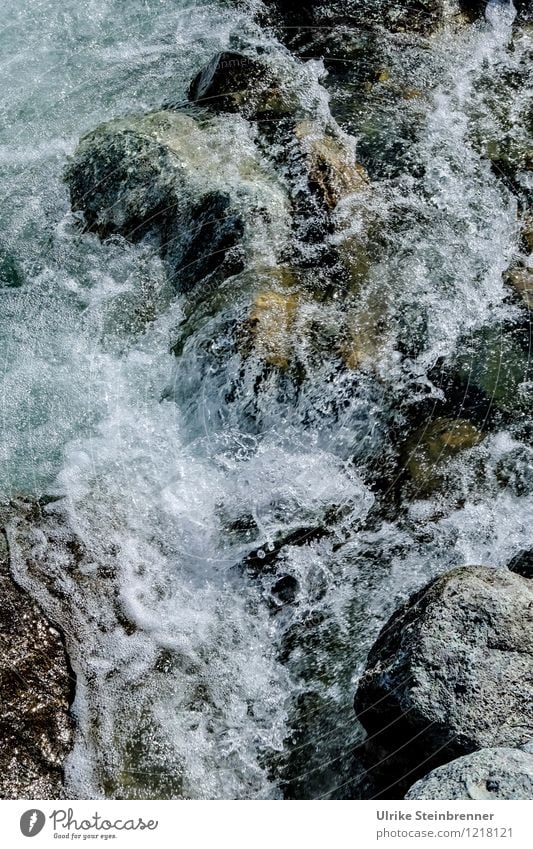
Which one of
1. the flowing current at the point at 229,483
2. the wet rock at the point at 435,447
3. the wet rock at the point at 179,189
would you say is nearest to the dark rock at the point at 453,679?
the flowing current at the point at 229,483

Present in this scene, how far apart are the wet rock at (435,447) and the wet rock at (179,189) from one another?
159cm

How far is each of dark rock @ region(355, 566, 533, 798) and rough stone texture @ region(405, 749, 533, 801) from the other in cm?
16

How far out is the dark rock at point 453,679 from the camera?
3.46m

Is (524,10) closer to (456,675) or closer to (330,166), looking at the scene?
(330,166)

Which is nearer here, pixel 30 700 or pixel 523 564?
pixel 30 700

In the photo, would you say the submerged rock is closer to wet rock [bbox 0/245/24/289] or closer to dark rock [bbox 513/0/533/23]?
dark rock [bbox 513/0/533/23]

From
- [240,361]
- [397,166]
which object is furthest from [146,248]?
[397,166]

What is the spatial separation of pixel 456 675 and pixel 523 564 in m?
0.96

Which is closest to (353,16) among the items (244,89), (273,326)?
(244,89)

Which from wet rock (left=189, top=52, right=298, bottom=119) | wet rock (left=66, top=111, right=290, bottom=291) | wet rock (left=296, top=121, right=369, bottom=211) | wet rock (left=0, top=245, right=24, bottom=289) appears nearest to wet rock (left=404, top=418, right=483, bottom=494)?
wet rock (left=66, top=111, right=290, bottom=291)

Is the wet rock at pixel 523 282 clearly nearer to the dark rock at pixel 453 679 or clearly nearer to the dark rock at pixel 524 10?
the dark rock at pixel 453 679

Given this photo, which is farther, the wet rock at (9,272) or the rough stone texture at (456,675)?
the wet rock at (9,272)

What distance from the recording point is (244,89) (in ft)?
20.2

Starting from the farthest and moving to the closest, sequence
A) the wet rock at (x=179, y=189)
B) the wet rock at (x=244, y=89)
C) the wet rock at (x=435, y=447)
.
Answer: the wet rock at (x=244, y=89), the wet rock at (x=179, y=189), the wet rock at (x=435, y=447)
